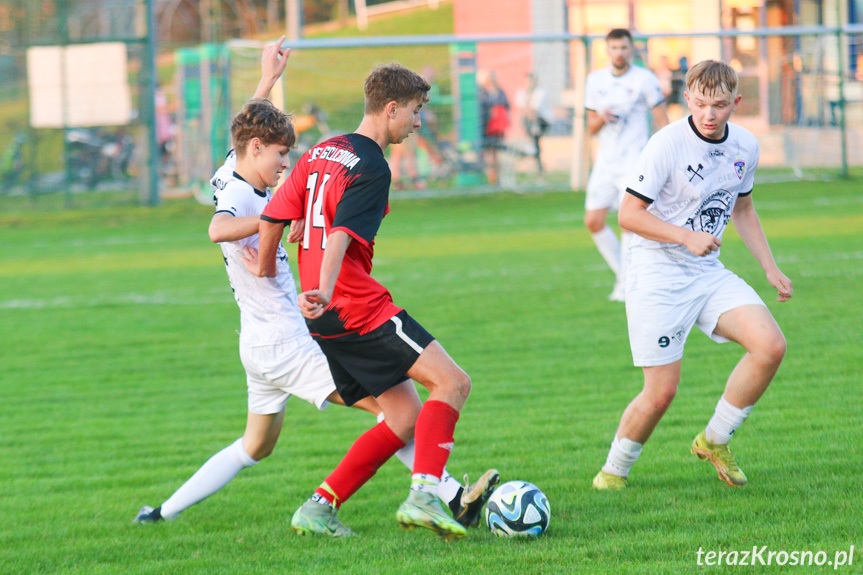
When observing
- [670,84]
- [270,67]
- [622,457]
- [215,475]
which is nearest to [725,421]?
[622,457]

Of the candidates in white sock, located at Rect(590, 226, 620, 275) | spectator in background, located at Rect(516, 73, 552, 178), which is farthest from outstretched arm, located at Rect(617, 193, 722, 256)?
spectator in background, located at Rect(516, 73, 552, 178)

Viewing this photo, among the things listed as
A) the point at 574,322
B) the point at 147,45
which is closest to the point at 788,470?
the point at 574,322

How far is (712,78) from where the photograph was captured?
3.88m

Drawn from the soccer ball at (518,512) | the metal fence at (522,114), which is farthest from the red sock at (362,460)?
the metal fence at (522,114)

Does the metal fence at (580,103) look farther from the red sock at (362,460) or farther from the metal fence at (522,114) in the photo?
the red sock at (362,460)

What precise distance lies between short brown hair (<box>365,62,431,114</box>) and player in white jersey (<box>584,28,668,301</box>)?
18.1 feet

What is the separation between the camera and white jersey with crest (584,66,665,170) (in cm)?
895

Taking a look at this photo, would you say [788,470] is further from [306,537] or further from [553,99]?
[553,99]

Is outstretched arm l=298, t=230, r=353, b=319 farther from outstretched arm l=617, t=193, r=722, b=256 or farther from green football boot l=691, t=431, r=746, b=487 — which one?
green football boot l=691, t=431, r=746, b=487

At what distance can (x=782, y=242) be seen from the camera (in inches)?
481

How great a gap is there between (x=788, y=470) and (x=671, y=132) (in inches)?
61.9

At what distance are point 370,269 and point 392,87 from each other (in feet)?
2.13

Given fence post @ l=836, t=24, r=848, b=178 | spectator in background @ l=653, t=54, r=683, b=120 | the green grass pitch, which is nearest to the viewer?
the green grass pitch

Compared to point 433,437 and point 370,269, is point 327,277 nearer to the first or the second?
point 370,269
